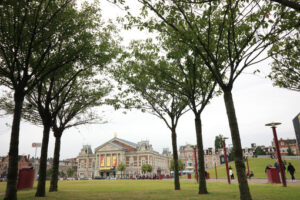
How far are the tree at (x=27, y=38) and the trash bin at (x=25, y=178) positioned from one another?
1096 cm

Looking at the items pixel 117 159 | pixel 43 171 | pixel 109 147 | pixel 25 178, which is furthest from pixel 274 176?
pixel 109 147

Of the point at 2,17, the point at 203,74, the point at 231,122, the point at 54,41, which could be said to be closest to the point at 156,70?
the point at 203,74

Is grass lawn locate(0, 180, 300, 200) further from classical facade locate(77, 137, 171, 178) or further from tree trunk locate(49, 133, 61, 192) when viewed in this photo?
classical facade locate(77, 137, 171, 178)

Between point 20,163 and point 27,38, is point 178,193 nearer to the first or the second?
point 27,38

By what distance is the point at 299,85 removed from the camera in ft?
52.0

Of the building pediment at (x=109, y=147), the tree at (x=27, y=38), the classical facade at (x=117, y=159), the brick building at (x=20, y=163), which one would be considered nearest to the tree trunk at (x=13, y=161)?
the tree at (x=27, y=38)

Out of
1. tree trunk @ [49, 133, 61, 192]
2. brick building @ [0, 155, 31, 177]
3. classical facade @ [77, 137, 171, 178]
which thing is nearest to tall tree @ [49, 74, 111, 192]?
tree trunk @ [49, 133, 61, 192]

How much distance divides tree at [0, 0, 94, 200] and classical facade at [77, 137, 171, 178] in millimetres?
74945

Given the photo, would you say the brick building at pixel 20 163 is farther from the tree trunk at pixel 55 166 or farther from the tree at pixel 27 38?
the tree at pixel 27 38

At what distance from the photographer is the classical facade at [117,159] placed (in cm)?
8319

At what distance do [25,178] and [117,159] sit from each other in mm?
68044

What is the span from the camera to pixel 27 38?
10141 mm

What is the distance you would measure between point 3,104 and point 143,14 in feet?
46.0

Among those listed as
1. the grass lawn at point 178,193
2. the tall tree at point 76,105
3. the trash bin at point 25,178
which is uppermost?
the tall tree at point 76,105
